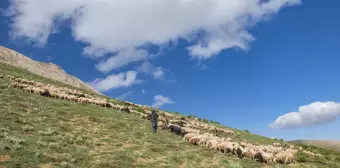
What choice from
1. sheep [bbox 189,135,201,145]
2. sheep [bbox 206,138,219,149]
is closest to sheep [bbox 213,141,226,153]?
sheep [bbox 206,138,219,149]

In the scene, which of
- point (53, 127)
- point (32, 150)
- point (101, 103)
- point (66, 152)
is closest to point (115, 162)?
point (66, 152)

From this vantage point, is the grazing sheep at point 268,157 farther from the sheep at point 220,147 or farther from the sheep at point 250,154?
the sheep at point 220,147

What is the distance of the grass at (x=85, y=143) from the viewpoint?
24922 millimetres

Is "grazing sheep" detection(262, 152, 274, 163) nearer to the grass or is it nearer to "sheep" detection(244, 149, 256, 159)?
"sheep" detection(244, 149, 256, 159)

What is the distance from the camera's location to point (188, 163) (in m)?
29.0

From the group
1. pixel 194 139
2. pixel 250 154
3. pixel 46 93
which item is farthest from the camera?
pixel 46 93

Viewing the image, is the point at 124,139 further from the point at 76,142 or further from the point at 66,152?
the point at 66,152

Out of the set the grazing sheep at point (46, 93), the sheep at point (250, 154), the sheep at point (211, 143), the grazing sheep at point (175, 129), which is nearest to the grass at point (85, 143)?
→ the sheep at point (211, 143)

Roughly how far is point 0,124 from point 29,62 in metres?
144

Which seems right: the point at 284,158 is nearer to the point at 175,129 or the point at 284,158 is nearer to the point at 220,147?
the point at 220,147

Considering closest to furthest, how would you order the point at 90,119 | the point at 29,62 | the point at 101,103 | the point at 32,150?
1. the point at 32,150
2. the point at 90,119
3. the point at 101,103
4. the point at 29,62

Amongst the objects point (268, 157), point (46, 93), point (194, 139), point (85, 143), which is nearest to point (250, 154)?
point (268, 157)

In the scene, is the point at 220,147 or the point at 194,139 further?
the point at 194,139

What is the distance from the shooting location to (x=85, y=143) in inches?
1196
